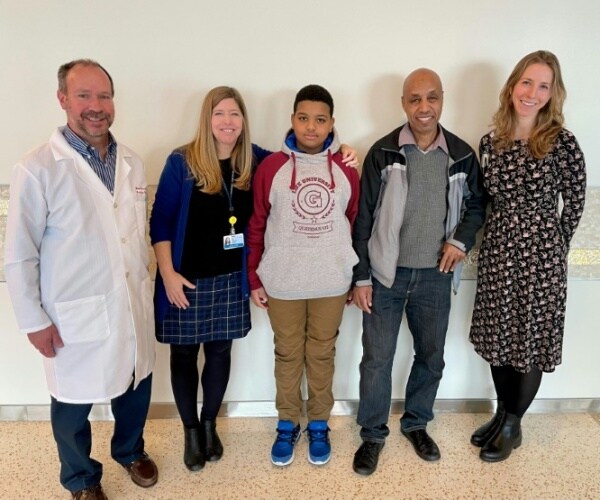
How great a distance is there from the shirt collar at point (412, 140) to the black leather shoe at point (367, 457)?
4.16 feet

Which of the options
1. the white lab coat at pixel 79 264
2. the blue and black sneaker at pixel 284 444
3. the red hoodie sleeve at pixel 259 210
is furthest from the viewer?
the blue and black sneaker at pixel 284 444

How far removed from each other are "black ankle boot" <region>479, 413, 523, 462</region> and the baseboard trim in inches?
11.9

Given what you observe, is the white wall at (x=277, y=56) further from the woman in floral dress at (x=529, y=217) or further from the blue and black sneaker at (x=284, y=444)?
the blue and black sneaker at (x=284, y=444)

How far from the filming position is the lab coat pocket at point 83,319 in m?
1.45

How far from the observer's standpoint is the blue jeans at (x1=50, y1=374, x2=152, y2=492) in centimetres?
157

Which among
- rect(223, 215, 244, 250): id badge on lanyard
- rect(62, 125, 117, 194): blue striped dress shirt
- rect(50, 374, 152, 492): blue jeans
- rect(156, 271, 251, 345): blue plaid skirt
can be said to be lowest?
rect(50, 374, 152, 492): blue jeans

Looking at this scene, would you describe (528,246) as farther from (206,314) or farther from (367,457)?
(206,314)

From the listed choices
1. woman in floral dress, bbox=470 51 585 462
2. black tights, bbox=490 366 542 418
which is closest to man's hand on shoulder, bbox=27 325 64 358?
woman in floral dress, bbox=470 51 585 462

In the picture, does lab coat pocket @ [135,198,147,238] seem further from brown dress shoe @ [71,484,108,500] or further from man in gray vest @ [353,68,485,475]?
brown dress shoe @ [71,484,108,500]

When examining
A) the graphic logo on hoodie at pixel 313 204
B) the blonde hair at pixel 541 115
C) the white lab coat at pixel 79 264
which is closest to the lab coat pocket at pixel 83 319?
the white lab coat at pixel 79 264

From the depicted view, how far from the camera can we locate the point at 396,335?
1925 millimetres

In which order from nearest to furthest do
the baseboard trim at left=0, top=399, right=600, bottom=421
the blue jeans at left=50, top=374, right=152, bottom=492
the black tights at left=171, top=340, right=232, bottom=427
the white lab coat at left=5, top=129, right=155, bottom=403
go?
the white lab coat at left=5, top=129, right=155, bottom=403
the blue jeans at left=50, top=374, right=152, bottom=492
the black tights at left=171, top=340, right=232, bottom=427
the baseboard trim at left=0, top=399, right=600, bottom=421

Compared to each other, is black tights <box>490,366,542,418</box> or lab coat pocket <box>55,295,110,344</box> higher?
lab coat pocket <box>55,295,110,344</box>

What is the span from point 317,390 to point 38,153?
4.54 feet
